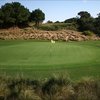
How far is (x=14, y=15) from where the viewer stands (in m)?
63.1

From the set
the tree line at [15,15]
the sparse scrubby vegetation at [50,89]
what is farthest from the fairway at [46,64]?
the tree line at [15,15]

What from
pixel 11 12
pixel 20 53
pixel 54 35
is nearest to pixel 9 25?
pixel 11 12

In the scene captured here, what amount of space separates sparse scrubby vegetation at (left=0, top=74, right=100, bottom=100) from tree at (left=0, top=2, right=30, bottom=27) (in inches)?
2020

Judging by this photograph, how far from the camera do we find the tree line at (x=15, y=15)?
61.8 meters

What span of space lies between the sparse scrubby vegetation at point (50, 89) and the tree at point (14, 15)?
51299 mm

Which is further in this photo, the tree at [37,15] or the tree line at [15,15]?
the tree at [37,15]

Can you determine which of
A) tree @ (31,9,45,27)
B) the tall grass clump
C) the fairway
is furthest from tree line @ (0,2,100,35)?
the tall grass clump

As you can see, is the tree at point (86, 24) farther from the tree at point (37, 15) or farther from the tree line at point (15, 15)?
the tree line at point (15, 15)

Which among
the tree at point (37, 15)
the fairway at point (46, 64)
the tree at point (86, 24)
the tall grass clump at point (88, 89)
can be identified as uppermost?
the tree at point (37, 15)

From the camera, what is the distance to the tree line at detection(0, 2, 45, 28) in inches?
2431

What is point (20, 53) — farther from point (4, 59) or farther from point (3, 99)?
point (3, 99)

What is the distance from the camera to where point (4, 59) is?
18703 mm

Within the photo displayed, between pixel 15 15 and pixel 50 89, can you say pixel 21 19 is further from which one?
pixel 50 89

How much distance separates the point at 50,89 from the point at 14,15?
5372cm
